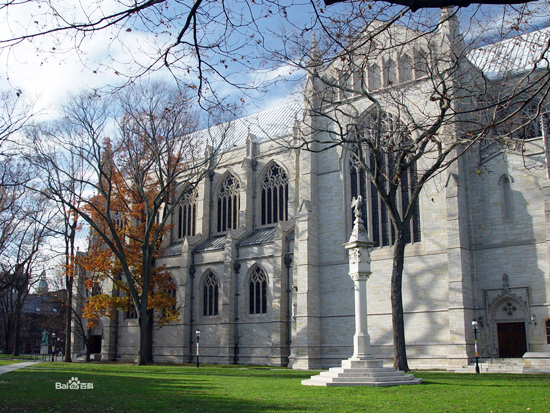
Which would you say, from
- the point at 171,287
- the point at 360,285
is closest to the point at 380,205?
the point at 360,285

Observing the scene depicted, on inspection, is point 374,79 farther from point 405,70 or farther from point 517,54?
point 517,54

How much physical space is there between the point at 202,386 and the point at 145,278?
1489 cm

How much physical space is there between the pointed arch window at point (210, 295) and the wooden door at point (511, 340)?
1978cm

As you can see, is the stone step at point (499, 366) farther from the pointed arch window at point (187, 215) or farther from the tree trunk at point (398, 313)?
the pointed arch window at point (187, 215)

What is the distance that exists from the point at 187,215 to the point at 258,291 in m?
12.1

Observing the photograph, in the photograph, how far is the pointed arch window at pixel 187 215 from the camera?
150 feet

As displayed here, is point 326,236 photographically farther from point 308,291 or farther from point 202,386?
point 202,386

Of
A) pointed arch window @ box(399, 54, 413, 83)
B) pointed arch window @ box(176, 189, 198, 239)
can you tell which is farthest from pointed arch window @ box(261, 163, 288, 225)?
pointed arch window @ box(399, 54, 413, 83)

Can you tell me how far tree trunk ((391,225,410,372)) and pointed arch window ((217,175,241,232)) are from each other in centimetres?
2064

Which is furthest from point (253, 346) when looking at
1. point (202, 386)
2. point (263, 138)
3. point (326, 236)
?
point (202, 386)

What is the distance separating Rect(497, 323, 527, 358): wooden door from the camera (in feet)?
85.3

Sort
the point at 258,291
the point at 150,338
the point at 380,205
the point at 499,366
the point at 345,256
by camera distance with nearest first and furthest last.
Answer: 1. the point at 499,366
2. the point at 380,205
3. the point at 345,256
4. the point at 258,291
5. the point at 150,338

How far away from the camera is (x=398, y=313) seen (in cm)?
2205

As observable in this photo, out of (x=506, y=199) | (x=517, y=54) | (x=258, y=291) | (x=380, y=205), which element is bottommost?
(x=258, y=291)
